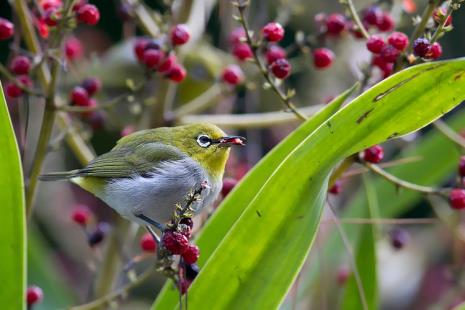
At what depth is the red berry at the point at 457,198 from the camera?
1416 mm

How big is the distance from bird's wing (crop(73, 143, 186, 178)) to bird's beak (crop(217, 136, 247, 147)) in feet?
0.36

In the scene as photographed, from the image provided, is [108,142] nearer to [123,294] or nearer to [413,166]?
[413,166]

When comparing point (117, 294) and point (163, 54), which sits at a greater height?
point (163, 54)

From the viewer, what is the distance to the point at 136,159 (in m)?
1.78

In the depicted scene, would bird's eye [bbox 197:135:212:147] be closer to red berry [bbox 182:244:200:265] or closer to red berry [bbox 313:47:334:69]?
red berry [bbox 313:47:334:69]

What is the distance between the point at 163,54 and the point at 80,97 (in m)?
0.21

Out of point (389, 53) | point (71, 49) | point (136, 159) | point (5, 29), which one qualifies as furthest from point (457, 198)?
point (71, 49)

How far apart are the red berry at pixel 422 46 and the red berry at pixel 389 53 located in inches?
4.9

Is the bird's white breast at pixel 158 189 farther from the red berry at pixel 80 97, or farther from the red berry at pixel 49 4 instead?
the red berry at pixel 49 4

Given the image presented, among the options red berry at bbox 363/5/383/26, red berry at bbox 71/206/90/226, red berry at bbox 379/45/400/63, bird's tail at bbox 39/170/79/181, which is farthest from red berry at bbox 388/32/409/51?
red berry at bbox 71/206/90/226

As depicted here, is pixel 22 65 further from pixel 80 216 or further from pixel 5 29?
pixel 80 216

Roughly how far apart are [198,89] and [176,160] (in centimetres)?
74

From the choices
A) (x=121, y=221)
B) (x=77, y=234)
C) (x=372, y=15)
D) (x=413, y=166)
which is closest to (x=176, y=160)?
(x=121, y=221)

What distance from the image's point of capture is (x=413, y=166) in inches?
81.8
